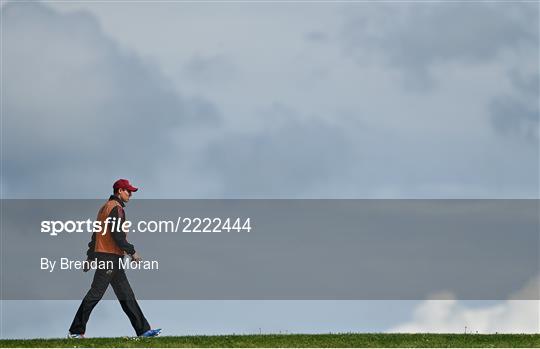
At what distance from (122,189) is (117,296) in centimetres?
231

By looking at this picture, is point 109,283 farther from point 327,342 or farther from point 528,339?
point 528,339

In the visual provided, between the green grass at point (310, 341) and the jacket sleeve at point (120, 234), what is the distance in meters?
1.93

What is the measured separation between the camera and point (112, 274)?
22.6m

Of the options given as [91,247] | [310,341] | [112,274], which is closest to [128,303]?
[112,274]

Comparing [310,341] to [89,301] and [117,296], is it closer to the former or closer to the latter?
[117,296]

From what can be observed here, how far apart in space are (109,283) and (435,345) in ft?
23.0

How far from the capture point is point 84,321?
22.6 meters

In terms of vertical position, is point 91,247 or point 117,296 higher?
point 91,247

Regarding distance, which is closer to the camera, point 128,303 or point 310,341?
point 310,341

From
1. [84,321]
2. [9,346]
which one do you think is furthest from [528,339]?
[9,346]

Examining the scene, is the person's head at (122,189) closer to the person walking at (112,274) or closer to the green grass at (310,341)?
the person walking at (112,274)

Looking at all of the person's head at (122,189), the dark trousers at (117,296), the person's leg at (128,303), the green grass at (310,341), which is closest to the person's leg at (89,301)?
the dark trousers at (117,296)

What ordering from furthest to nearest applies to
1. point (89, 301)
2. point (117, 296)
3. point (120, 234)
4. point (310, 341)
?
point (117, 296) < point (89, 301) < point (120, 234) < point (310, 341)

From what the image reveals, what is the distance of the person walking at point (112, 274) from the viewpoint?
22516 mm
